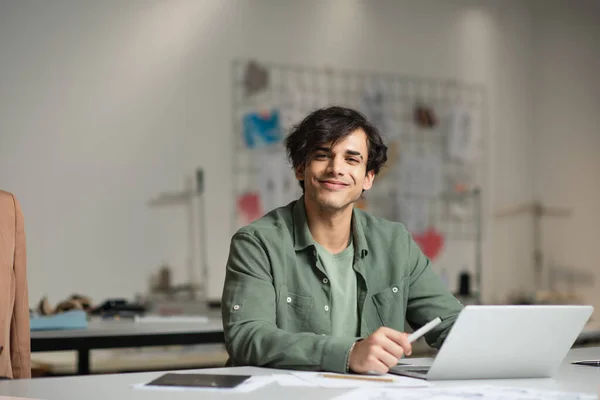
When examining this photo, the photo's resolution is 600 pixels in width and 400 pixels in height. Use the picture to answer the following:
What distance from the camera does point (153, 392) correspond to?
54.9 inches

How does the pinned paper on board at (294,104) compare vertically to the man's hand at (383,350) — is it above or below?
above

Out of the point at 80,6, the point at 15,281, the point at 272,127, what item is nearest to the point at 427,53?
the point at 272,127

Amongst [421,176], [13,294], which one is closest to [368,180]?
[13,294]

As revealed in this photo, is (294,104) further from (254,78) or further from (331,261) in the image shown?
(331,261)

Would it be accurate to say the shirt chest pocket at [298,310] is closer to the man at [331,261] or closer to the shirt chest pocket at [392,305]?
the man at [331,261]

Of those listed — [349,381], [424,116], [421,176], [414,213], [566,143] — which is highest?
[424,116]

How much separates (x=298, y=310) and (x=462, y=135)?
4199mm

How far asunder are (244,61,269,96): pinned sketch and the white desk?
3.73 meters

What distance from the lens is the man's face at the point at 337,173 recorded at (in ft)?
6.91

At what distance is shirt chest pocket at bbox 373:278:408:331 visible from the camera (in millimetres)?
2109

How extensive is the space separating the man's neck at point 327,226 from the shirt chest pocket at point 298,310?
0.18 meters

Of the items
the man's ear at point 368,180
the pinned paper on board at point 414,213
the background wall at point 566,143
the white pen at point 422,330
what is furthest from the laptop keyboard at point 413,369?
the background wall at point 566,143

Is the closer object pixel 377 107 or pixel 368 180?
pixel 368 180

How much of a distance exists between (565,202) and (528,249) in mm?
465
